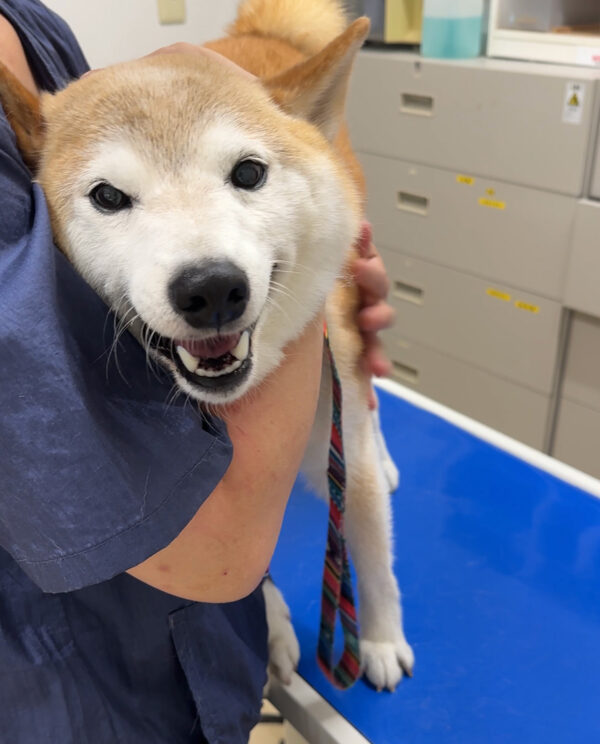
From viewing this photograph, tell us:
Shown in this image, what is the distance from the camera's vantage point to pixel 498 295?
1.91 m

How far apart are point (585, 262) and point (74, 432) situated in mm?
1506

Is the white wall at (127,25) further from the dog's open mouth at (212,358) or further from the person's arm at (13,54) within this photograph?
the dog's open mouth at (212,358)

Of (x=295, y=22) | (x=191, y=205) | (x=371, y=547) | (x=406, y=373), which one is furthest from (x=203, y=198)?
(x=406, y=373)

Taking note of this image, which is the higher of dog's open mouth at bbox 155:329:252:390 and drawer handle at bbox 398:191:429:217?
dog's open mouth at bbox 155:329:252:390

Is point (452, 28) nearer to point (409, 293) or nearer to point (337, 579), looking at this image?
point (409, 293)

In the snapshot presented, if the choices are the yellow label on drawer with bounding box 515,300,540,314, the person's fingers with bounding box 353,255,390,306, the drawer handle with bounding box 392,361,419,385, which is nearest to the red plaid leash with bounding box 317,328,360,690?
the person's fingers with bounding box 353,255,390,306

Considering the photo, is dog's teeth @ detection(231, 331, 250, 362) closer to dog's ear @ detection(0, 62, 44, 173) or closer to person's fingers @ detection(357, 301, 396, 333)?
dog's ear @ detection(0, 62, 44, 173)

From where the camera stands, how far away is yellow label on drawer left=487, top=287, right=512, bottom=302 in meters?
1.89

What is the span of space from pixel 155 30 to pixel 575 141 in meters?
1.06

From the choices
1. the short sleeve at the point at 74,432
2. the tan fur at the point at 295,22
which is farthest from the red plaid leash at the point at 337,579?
the tan fur at the point at 295,22

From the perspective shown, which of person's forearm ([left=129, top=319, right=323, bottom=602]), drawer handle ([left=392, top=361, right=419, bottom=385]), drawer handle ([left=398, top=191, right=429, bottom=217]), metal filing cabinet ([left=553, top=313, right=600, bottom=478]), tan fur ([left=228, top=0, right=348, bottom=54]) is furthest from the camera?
drawer handle ([left=392, top=361, right=419, bottom=385])

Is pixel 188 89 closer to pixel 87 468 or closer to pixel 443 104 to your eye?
pixel 87 468

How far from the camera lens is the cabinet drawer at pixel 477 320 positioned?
1.86m

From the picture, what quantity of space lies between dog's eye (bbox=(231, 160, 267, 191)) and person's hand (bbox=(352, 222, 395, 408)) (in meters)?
0.30
